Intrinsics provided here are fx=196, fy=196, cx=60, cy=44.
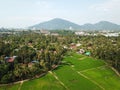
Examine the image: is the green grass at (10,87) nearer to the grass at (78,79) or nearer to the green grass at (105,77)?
the grass at (78,79)

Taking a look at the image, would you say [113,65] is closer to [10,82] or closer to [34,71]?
[34,71]

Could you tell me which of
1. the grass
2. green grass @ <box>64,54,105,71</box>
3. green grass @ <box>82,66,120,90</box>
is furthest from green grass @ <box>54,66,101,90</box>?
green grass @ <box>64,54,105,71</box>

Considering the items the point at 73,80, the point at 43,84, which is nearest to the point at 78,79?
the point at 73,80

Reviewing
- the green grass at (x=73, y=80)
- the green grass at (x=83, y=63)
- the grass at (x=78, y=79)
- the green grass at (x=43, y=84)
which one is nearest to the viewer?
the green grass at (x=43, y=84)

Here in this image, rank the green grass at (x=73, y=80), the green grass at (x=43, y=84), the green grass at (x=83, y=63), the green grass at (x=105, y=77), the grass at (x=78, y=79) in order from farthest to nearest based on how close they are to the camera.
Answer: the green grass at (x=83, y=63) → the green grass at (x=105, y=77) → the green grass at (x=73, y=80) → the grass at (x=78, y=79) → the green grass at (x=43, y=84)

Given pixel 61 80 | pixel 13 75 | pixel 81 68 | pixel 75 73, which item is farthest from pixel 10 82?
pixel 81 68

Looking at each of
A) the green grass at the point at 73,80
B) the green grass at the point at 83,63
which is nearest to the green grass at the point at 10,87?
the green grass at the point at 73,80

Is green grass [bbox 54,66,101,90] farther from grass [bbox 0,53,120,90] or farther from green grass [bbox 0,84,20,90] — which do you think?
green grass [bbox 0,84,20,90]

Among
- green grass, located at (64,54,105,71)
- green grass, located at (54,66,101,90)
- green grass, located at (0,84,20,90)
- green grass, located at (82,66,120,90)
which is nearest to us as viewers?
green grass, located at (0,84,20,90)

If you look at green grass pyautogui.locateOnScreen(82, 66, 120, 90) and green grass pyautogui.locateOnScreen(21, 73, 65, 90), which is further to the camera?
green grass pyautogui.locateOnScreen(82, 66, 120, 90)
